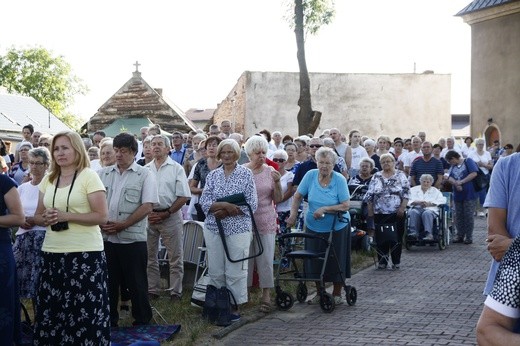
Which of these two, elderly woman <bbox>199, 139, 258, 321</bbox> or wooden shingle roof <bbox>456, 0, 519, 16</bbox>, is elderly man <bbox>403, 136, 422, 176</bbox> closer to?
elderly woman <bbox>199, 139, 258, 321</bbox>

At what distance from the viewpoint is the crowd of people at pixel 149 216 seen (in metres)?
8.05

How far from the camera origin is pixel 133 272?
10.0 metres

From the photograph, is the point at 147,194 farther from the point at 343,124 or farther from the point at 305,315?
the point at 343,124

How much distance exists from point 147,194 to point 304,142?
301 inches

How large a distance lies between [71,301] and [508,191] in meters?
4.07

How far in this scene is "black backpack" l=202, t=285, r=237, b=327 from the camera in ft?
34.3

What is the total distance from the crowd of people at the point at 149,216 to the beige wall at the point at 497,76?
2948 cm

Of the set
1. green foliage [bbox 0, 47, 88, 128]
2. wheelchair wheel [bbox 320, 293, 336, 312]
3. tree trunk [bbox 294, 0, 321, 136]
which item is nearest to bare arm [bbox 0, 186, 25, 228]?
wheelchair wheel [bbox 320, 293, 336, 312]

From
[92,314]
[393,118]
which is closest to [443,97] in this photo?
[393,118]

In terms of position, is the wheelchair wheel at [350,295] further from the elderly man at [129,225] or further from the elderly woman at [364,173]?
the elderly woman at [364,173]

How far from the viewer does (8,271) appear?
26.2 ft

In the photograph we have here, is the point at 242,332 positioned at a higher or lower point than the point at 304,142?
lower

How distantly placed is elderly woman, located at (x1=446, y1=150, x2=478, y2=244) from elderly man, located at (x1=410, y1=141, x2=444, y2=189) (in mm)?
442

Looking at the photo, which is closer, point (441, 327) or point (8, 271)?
point (8, 271)
